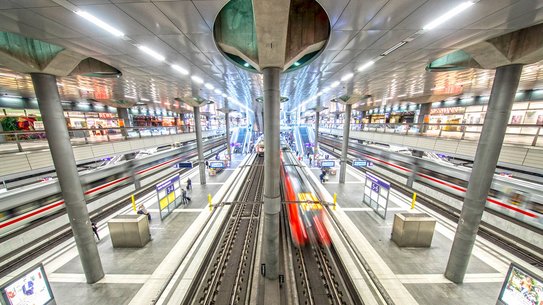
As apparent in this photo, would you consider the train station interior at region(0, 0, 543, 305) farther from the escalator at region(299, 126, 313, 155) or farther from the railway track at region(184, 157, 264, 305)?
the escalator at region(299, 126, 313, 155)

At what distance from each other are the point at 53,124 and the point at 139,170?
1098cm

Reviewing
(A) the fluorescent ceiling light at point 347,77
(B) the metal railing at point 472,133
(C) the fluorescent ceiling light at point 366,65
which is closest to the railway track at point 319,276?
(B) the metal railing at point 472,133

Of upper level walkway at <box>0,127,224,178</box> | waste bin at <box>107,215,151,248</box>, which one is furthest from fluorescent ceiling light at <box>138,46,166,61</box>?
waste bin at <box>107,215,151,248</box>

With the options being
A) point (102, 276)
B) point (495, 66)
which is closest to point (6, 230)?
point (102, 276)

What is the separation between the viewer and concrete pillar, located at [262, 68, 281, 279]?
5.67 metres

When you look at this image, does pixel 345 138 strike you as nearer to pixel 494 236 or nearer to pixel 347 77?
pixel 347 77

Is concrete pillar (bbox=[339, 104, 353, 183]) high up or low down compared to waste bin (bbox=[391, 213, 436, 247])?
up

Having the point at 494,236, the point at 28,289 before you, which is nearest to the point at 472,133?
the point at 494,236

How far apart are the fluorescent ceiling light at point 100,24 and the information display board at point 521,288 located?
10477mm

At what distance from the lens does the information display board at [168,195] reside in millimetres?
9553

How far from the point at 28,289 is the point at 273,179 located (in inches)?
253

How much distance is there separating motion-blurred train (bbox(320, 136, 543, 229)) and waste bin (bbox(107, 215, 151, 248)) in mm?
17021

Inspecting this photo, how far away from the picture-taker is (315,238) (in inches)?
327

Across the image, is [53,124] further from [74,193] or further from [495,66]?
[495,66]
